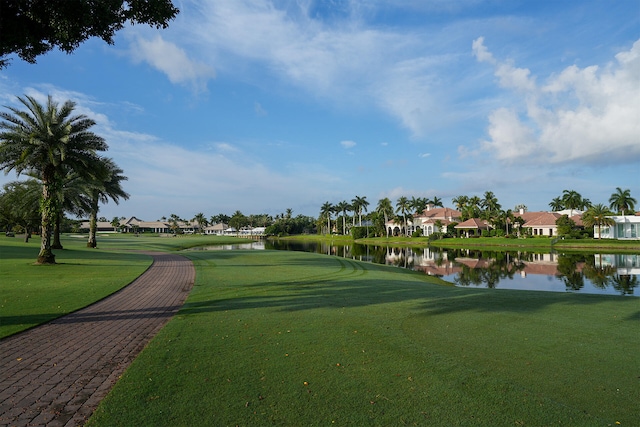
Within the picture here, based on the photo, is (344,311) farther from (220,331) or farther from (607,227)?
(607,227)

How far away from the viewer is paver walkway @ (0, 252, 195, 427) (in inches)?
199

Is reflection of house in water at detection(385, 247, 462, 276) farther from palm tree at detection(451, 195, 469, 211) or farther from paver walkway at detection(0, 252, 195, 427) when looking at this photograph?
palm tree at detection(451, 195, 469, 211)

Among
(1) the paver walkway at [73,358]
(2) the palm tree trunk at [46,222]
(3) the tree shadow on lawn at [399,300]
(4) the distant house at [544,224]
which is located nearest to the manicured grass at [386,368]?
(3) the tree shadow on lawn at [399,300]

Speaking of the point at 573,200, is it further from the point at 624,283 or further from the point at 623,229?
the point at 624,283

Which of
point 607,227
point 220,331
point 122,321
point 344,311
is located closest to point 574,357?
point 344,311

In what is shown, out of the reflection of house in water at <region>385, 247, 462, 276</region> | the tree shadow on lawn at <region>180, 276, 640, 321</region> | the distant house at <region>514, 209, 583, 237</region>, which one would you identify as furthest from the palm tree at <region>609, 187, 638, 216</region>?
the tree shadow on lawn at <region>180, 276, 640, 321</region>

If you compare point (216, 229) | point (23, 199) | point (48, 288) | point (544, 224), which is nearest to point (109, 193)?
point (23, 199)

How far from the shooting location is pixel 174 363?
6551 mm

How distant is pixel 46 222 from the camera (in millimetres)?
22688

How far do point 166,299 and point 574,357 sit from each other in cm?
1167

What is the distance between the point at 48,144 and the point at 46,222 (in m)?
4.65

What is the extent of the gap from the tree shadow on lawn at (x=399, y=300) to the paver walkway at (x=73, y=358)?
1747mm

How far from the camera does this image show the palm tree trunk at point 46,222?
22297 millimetres

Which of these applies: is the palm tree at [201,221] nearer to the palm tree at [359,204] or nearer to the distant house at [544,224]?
the palm tree at [359,204]
